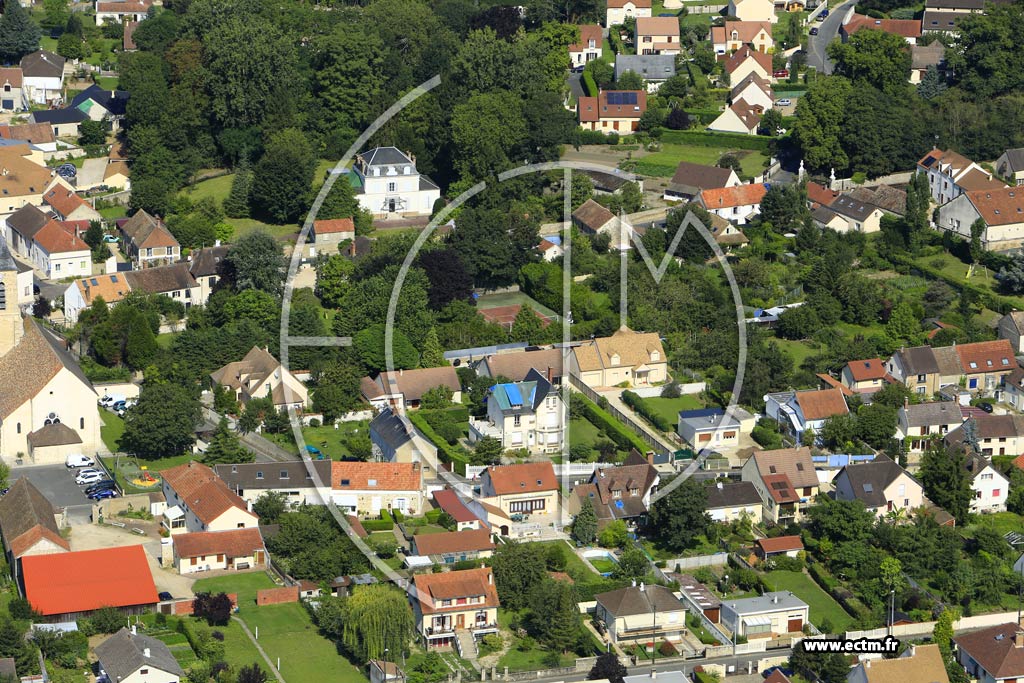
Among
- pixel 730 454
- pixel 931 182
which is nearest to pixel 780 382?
pixel 730 454

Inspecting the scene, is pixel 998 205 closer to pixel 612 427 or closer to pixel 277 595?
pixel 612 427

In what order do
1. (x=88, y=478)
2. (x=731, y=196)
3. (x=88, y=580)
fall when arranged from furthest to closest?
1. (x=731, y=196)
2. (x=88, y=478)
3. (x=88, y=580)

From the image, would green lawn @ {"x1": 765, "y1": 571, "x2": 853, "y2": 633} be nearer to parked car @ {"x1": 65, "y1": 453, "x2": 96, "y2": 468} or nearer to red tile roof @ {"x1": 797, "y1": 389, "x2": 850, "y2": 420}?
red tile roof @ {"x1": 797, "y1": 389, "x2": 850, "y2": 420}

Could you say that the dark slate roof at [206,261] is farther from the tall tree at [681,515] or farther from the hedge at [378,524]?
the tall tree at [681,515]

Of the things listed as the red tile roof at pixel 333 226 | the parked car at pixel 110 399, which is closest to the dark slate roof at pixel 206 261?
the red tile roof at pixel 333 226

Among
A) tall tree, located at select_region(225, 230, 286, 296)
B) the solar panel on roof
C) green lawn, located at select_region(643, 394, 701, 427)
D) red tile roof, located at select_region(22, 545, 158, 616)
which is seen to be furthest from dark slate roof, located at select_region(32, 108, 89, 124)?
red tile roof, located at select_region(22, 545, 158, 616)

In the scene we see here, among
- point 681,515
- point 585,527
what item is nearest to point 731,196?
point 681,515

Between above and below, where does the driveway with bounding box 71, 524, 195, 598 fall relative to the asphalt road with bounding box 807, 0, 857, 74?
below
